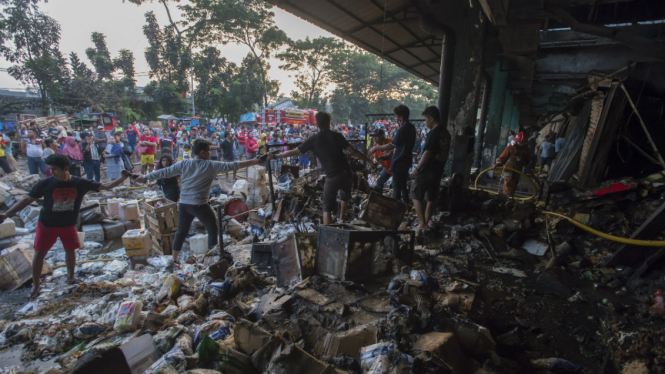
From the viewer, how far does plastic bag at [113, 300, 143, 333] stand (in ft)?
9.23

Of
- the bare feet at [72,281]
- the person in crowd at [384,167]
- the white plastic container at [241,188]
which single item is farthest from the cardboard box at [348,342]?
the white plastic container at [241,188]

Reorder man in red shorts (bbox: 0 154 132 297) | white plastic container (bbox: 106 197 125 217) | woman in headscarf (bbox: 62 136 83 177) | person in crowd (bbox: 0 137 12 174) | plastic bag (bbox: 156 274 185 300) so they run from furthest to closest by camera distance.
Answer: person in crowd (bbox: 0 137 12 174), woman in headscarf (bbox: 62 136 83 177), white plastic container (bbox: 106 197 125 217), man in red shorts (bbox: 0 154 132 297), plastic bag (bbox: 156 274 185 300)

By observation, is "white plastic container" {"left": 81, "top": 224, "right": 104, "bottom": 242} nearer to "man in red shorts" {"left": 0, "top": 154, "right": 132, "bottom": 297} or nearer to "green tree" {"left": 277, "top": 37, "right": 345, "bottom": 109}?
"man in red shorts" {"left": 0, "top": 154, "right": 132, "bottom": 297}

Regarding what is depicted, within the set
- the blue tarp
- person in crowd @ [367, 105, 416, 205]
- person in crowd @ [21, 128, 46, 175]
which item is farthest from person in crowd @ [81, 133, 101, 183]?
the blue tarp

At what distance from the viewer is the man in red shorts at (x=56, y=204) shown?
3.77 metres

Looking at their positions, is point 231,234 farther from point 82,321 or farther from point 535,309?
point 535,309

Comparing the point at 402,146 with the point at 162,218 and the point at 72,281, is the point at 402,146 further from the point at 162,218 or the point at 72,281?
the point at 72,281

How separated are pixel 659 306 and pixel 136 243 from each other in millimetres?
6468

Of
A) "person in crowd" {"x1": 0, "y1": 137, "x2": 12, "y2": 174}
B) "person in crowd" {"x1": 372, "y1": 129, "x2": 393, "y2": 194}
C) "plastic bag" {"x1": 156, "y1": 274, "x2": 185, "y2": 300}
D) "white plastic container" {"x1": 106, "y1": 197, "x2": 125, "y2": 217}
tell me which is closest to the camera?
"plastic bag" {"x1": 156, "y1": 274, "x2": 185, "y2": 300}

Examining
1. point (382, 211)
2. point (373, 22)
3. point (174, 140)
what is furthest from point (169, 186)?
point (174, 140)

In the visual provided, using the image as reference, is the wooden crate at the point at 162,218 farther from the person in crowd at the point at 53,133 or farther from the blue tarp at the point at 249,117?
the blue tarp at the point at 249,117

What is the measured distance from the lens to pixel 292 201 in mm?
5602

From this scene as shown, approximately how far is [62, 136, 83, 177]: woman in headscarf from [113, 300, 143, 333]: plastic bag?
8.14m

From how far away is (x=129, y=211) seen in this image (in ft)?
21.4
